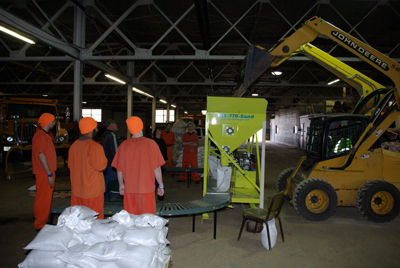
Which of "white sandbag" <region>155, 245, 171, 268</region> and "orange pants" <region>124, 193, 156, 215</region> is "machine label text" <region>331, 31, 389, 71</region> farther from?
"white sandbag" <region>155, 245, 171, 268</region>

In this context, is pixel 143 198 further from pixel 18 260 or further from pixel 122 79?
pixel 122 79

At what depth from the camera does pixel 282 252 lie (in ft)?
12.9

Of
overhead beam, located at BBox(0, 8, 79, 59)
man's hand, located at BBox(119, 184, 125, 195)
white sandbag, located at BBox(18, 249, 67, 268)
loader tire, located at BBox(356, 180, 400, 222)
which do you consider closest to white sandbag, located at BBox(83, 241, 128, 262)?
white sandbag, located at BBox(18, 249, 67, 268)

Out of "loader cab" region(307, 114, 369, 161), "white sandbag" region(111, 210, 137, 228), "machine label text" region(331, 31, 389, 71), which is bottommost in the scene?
"white sandbag" region(111, 210, 137, 228)

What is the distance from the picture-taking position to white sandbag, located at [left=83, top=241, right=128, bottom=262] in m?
2.14

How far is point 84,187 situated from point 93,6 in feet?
23.5

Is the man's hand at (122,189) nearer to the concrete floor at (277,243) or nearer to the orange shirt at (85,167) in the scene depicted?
the orange shirt at (85,167)

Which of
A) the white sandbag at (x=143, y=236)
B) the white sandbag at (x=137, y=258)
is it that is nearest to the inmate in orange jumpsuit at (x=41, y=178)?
the white sandbag at (x=143, y=236)

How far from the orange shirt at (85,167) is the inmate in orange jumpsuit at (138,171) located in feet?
1.07

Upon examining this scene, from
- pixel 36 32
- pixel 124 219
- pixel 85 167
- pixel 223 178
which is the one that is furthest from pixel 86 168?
pixel 36 32

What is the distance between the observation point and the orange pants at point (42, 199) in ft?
13.6

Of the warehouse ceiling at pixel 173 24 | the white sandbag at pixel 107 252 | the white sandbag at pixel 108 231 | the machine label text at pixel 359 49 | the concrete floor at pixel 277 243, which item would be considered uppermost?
the warehouse ceiling at pixel 173 24

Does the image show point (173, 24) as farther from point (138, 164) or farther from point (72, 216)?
point (72, 216)

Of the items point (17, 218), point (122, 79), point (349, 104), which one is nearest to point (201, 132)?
point (122, 79)
